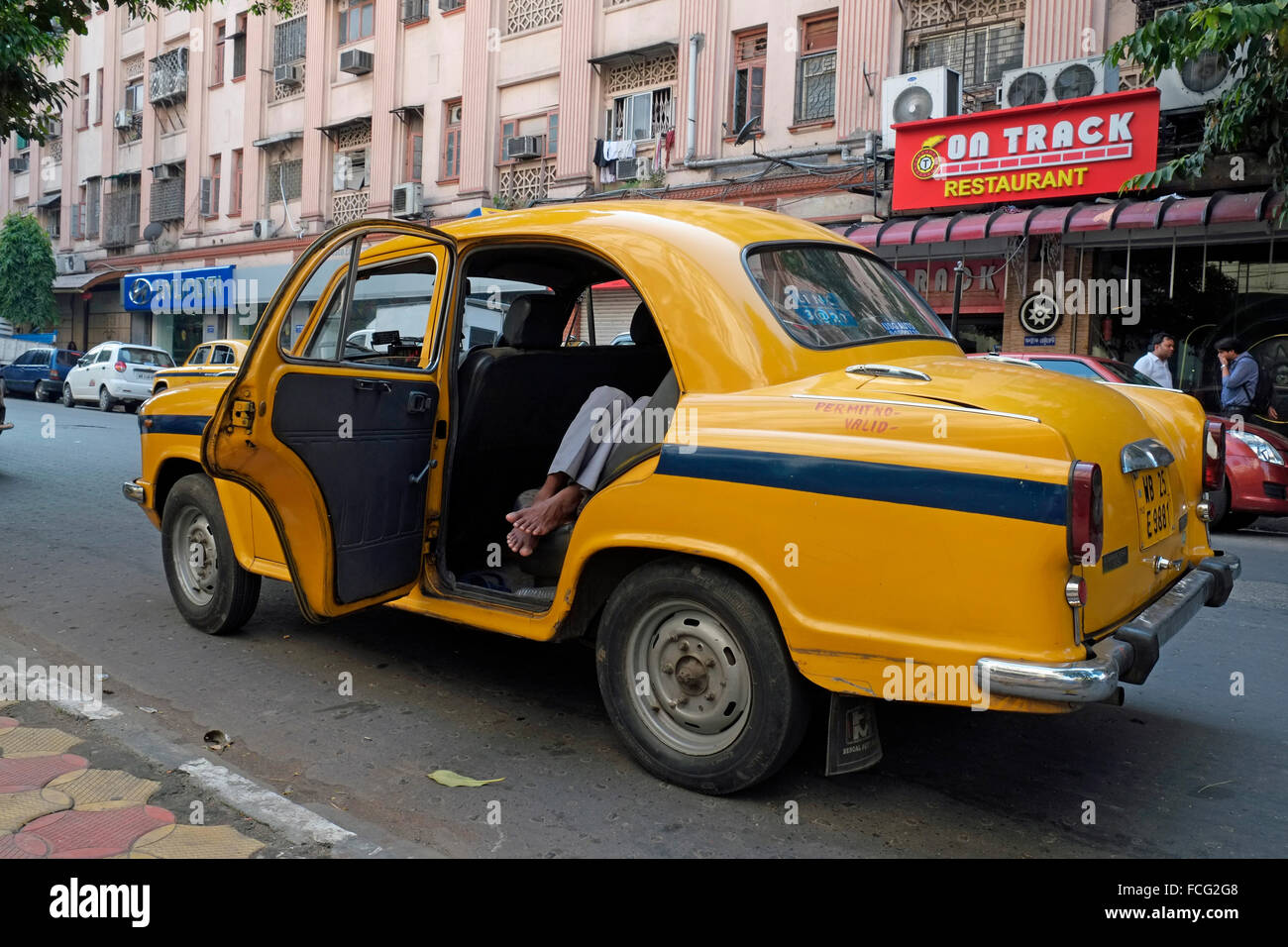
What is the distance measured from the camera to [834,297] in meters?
4.13

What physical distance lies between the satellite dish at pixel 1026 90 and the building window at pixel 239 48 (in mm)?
23413

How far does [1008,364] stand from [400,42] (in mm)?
25445

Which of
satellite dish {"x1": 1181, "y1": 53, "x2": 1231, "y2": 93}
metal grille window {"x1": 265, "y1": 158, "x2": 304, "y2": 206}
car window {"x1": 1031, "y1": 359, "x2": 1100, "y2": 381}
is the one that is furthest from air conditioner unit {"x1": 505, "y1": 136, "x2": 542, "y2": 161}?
car window {"x1": 1031, "y1": 359, "x2": 1100, "y2": 381}

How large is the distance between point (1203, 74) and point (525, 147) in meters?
13.2

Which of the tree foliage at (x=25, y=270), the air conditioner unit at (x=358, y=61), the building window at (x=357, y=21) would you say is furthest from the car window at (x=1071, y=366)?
the tree foliage at (x=25, y=270)

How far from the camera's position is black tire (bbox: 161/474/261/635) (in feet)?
17.7

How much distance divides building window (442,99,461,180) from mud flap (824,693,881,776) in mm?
23190

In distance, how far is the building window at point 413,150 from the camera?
26.1 m

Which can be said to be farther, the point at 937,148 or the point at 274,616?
the point at 937,148

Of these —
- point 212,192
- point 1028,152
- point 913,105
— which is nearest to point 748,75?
point 913,105

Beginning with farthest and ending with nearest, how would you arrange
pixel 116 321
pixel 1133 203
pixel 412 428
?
pixel 116 321
pixel 1133 203
pixel 412 428

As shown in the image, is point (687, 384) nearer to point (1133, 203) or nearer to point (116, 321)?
point (1133, 203)
